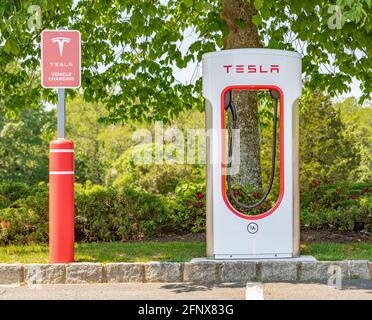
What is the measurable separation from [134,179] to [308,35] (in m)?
14.5

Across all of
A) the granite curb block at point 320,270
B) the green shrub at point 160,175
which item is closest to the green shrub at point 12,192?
the granite curb block at point 320,270

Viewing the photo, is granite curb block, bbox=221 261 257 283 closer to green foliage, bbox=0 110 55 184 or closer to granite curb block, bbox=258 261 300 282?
granite curb block, bbox=258 261 300 282

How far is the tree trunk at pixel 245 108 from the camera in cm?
944

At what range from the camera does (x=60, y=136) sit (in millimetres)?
6828

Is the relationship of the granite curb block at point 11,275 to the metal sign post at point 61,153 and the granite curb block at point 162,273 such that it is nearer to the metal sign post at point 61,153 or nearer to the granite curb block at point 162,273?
the metal sign post at point 61,153

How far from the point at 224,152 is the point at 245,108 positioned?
2698mm

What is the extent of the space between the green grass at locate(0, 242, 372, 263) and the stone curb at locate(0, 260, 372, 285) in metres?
0.27

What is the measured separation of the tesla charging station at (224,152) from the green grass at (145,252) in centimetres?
46

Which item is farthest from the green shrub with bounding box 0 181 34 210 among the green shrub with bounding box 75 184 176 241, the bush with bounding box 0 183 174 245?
the green shrub with bounding box 75 184 176 241

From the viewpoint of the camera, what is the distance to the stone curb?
6480 millimetres

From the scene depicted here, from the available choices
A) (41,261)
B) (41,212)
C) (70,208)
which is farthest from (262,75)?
(41,212)

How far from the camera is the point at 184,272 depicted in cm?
652

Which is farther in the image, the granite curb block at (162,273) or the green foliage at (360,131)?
the green foliage at (360,131)

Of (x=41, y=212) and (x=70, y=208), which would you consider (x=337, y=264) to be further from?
(x=41, y=212)
